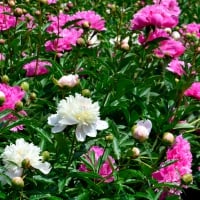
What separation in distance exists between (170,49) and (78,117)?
1142 mm

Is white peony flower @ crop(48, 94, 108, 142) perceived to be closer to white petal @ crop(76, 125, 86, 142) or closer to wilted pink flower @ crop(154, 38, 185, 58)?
white petal @ crop(76, 125, 86, 142)

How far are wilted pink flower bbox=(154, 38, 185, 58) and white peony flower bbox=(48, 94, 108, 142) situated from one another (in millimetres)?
1061

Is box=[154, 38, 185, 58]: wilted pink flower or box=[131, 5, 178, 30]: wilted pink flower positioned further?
box=[154, 38, 185, 58]: wilted pink flower

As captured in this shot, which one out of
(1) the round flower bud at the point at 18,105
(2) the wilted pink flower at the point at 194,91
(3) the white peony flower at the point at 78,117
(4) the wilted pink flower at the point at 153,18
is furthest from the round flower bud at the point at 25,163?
(4) the wilted pink flower at the point at 153,18

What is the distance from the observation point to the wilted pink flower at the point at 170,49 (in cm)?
275

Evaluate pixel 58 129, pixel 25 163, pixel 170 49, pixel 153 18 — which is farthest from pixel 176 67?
pixel 25 163

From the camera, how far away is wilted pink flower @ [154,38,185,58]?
2752mm

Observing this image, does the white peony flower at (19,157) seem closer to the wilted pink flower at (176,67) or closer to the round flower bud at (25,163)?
the round flower bud at (25,163)

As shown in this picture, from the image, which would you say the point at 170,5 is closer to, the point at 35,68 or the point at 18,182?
the point at 35,68

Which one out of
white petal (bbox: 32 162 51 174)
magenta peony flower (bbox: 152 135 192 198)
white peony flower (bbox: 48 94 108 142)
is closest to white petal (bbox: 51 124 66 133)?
white peony flower (bbox: 48 94 108 142)

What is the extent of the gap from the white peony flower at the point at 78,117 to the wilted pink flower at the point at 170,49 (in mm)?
1061

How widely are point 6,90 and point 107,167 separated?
1.55 ft

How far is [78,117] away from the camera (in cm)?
175

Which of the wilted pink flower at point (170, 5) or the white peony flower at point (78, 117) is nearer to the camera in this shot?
the white peony flower at point (78, 117)
